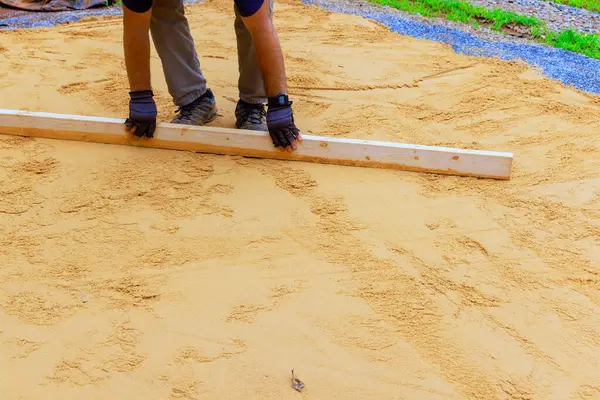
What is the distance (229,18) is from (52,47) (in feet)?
4.70

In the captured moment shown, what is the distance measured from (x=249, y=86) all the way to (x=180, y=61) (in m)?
0.35

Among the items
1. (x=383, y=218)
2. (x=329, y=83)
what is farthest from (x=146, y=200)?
(x=329, y=83)

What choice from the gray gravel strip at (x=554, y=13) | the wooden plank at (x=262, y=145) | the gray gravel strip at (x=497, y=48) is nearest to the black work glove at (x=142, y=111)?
the wooden plank at (x=262, y=145)

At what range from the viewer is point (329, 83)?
12.5ft

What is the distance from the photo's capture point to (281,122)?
2752mm

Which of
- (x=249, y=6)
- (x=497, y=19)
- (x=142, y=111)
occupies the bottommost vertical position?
(x=142, y=111)

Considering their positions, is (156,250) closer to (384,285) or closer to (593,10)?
(384,285)

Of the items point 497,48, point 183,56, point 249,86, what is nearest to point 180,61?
point 183,56

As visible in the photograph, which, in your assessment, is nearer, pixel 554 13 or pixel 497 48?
pixel 497 48

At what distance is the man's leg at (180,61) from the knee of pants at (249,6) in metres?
0.53

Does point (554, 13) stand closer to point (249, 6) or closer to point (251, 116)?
point (251, 116)

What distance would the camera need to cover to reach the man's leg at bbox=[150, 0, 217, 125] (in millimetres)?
2945

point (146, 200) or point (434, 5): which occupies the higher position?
point (434, 5)

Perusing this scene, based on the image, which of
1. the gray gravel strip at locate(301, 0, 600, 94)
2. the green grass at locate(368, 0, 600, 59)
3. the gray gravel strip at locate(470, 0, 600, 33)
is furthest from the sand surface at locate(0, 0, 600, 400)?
the gray gravel strip at locate(470, 0, 600, 33)
